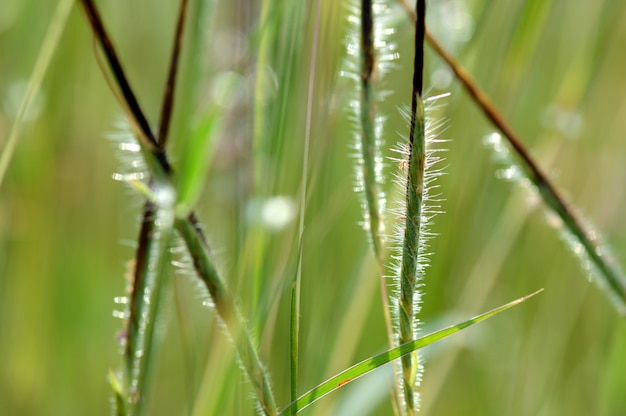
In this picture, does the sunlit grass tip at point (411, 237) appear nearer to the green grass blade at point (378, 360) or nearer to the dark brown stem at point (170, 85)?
the green grass blade at point (378, 360)

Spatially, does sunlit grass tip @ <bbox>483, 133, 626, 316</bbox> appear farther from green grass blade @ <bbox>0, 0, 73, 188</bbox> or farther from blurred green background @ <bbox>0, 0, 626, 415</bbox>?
green grass blade @ <bbox>0, 0, 73, 188</bbox>

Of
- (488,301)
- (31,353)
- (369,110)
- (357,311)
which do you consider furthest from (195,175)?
(488,301)

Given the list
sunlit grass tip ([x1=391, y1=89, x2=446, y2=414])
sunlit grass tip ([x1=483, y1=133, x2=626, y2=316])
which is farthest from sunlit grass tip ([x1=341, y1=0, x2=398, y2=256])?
sunlit grass tip ([x1=483, y1=133, x2=626, y2=316])

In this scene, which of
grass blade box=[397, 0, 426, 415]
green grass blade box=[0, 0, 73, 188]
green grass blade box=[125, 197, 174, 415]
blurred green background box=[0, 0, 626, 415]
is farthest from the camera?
blurred green background box=[0, 0, 626, 415]

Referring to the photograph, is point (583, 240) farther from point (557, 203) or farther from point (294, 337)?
point (294, 337)

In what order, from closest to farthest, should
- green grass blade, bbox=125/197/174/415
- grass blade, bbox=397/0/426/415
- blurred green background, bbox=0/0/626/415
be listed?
grass blade, bbox=397/0/426/415 < green grass blade, bbox=125/197/174/415 < blurred green background, bbox=0/0/626/415

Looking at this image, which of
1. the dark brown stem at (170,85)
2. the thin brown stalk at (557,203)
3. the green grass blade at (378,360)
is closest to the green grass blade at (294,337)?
the green grass blade at (378,360)

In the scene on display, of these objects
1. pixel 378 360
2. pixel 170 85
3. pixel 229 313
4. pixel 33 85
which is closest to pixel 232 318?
pixel 229 313
